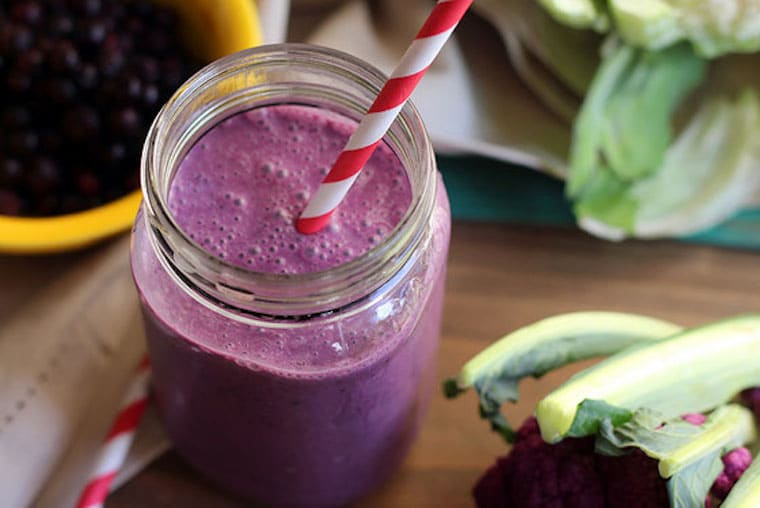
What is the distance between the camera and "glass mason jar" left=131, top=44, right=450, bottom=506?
0.67 m

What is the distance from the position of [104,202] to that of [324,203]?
0.34m

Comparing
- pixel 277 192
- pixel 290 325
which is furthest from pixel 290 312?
pixel 277 192

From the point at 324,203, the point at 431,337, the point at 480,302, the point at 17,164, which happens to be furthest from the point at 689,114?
the point at 17,164

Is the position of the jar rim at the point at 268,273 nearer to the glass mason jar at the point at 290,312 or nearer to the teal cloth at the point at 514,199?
the glass mason jar at the point at 290,312

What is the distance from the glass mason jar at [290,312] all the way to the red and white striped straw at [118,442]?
83mm

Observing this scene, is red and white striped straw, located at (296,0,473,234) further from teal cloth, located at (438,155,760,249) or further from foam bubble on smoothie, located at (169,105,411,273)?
teal cloth, located at (438,155,760,249)

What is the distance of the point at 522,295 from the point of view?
1.03m

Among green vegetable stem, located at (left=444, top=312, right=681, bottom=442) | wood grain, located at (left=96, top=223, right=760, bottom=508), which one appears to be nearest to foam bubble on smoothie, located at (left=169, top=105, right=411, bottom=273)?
green vegetable stem, located at (left=444, top=312, right=681, bottom=442)

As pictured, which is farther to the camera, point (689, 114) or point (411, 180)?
point (689, 114)

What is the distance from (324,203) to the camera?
0.70m

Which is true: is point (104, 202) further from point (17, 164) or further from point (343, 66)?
point (343, 66)

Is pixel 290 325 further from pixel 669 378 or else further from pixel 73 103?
pixel 73 103

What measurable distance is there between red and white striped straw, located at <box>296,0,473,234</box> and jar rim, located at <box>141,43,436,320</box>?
44mm

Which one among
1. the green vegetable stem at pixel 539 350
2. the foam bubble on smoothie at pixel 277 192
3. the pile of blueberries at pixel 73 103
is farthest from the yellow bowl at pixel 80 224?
the green vegetable stem at pixel 539 350
